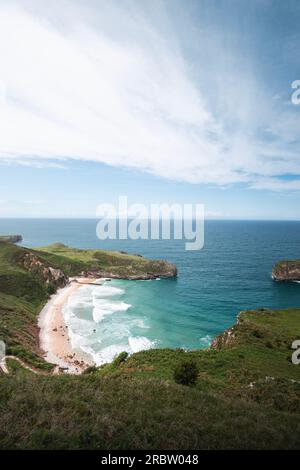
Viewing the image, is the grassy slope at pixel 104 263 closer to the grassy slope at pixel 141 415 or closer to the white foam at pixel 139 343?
the white foam at pixel 139 343

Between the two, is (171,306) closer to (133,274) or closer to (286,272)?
(133,274)

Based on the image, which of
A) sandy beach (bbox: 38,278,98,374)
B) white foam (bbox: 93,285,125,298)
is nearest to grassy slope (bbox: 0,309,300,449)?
sandy beach (bbox: 38,278,98,374)

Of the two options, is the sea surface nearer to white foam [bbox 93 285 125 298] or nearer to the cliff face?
white foam [bbox 93 285 125 298]

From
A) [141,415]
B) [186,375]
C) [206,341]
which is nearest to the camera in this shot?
[141,415]

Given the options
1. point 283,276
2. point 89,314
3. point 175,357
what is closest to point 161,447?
point 175,357

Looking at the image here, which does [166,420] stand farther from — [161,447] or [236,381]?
[236,381]

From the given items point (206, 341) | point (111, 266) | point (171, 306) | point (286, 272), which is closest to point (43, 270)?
point (111, 266)
